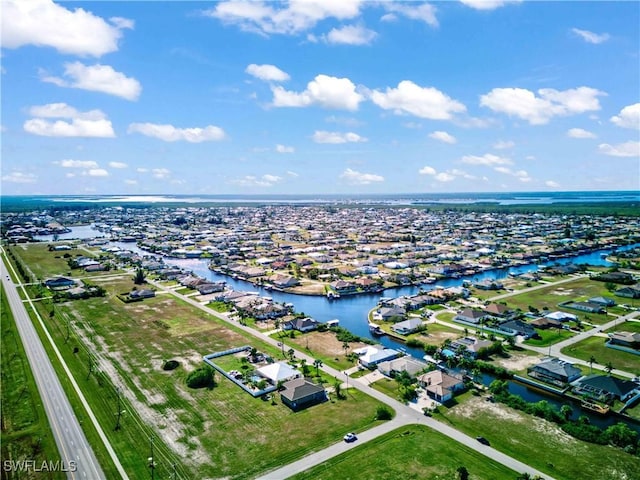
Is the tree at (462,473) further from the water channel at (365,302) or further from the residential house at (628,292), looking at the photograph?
the residential house at (628,292)

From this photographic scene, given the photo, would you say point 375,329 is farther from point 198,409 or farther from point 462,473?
point 462,473

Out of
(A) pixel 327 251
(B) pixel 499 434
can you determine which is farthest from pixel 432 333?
(A) pixel 327 251

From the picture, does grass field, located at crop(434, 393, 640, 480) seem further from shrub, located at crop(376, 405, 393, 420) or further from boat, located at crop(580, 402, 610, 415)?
boat, located at crop(580, 402, 610, 415)

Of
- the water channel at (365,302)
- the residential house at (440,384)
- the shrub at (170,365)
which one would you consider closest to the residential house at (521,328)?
the water channel at (365,302)

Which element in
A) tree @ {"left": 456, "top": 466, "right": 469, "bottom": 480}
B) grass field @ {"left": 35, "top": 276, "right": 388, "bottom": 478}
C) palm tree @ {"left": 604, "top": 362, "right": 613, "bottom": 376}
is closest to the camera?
tree @ {"left": 456, "top": 466, "right": 469, "bottom": 480}

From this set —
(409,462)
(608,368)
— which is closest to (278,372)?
(409,462)

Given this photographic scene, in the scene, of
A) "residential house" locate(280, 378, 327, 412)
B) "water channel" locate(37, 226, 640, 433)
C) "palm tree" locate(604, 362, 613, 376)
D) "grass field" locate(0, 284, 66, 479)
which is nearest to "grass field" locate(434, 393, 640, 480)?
"water channel" locate(37, 226, 640, 433)
